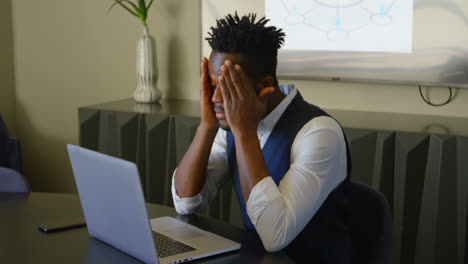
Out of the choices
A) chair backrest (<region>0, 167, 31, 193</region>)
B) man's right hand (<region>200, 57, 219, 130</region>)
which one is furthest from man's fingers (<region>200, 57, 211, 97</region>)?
chair backrest (<region>0, 167, 31, 193</region>)

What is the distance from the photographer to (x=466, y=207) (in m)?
2.54

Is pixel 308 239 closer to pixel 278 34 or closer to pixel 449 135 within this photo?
pixel 278 34

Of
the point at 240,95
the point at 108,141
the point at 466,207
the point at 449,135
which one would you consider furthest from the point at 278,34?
the point at 108,141

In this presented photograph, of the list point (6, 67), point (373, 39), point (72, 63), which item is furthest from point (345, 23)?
point (6, 67)

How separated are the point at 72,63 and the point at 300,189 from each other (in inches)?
107

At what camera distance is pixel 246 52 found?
173 cm

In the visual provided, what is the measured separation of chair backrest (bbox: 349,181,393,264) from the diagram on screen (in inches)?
54.3

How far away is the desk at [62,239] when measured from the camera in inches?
57.5

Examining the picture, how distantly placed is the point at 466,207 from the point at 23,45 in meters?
2.93

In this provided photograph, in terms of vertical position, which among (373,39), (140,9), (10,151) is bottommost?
(10,151)

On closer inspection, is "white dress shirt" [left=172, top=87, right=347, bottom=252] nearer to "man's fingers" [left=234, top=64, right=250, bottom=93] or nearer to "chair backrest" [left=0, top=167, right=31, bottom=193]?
"man's fingers" [left=234, top=64, right=250, bottom=93]

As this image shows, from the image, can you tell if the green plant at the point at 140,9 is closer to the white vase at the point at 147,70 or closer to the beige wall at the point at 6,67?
the white vase at the point at 147,70

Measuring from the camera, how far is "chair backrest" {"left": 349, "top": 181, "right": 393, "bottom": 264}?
1.63m

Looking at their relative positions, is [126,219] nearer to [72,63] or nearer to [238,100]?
[238,100]
